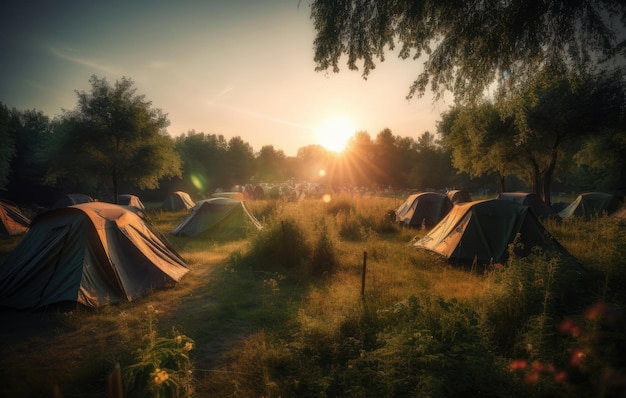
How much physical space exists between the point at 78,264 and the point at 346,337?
233 inches

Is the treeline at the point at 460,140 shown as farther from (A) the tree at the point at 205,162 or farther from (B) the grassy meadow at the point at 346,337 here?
(A) the tree at the point at 205,162

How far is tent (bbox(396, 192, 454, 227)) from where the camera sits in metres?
16.3

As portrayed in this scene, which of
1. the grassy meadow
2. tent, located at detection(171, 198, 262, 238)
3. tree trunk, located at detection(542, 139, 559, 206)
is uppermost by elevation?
tree trunk, located at detection(542, 139, 559, 206)

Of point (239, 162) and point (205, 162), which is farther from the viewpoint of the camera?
point (239, 162)

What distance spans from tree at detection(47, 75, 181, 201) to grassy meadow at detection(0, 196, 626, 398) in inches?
613

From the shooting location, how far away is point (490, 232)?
906 cm

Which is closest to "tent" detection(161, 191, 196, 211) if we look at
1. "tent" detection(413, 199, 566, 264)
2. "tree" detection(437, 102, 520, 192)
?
"tree" detection(437, 102, 520, 192)

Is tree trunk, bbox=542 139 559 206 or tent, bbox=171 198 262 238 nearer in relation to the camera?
tent, bbox=171 198 262 238

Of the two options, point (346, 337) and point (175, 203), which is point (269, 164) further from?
point (346, 337)

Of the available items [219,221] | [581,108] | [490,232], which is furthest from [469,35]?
[581,108]

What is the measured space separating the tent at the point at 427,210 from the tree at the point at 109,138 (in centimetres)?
1746

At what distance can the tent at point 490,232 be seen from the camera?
28.8 ft

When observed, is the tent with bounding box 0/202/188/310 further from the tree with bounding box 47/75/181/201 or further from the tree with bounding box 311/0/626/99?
the tree with bounding box 47/75/181/201

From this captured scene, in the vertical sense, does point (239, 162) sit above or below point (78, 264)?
above
